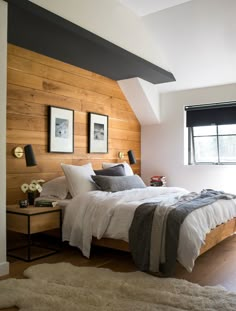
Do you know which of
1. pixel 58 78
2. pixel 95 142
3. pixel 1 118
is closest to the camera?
pixel 1 118

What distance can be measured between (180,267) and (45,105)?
2.67 m

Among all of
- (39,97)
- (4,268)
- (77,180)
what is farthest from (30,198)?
(39,97)

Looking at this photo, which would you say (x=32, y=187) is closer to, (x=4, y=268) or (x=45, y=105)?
(x=4, y=268)

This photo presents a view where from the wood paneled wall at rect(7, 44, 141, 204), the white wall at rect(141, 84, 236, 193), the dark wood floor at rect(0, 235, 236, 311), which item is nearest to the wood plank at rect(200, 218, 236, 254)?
the dark wood floor at rect(0, 235, 236, 311)

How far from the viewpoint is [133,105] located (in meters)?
6.09

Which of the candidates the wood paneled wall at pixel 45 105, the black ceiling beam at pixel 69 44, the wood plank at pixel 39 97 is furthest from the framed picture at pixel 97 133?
the black ceiling beam at pixel 69 44

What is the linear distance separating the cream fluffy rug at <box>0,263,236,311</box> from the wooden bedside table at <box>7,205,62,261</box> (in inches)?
18.3

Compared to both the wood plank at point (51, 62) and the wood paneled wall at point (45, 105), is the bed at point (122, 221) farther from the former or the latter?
the wood plank at point (51, 62)

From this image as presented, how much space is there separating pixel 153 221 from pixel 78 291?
923 mm

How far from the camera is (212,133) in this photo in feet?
19.5

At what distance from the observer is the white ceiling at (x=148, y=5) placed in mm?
4133

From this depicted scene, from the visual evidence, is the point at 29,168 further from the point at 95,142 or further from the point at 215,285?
the point at 215,285

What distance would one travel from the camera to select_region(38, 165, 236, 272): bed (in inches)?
114

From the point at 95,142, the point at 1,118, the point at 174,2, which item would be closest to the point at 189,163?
the point at 95,142
